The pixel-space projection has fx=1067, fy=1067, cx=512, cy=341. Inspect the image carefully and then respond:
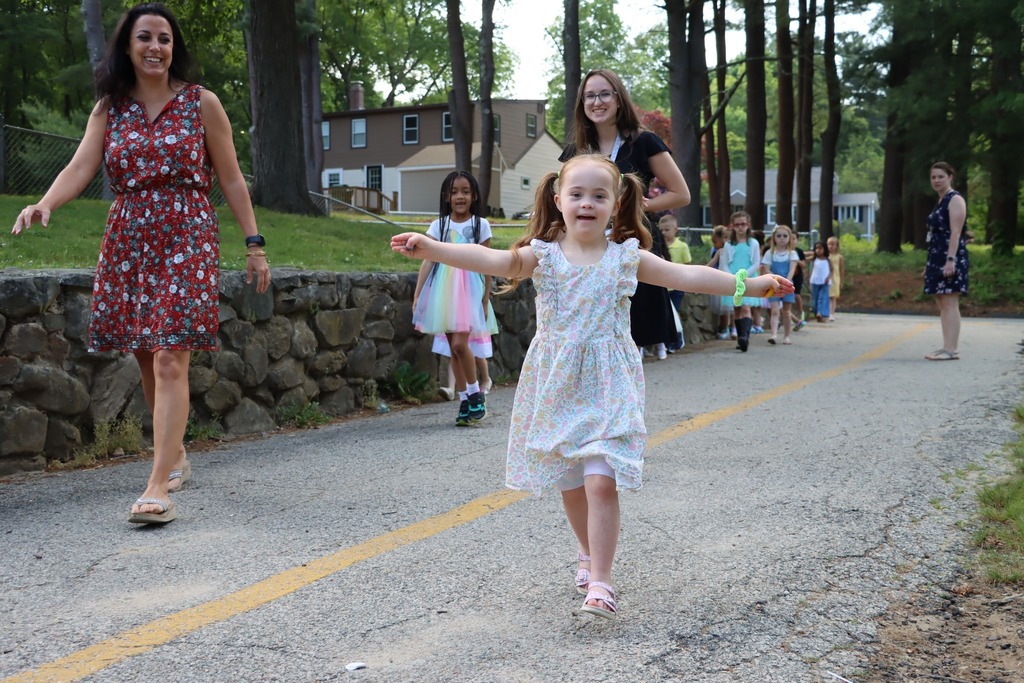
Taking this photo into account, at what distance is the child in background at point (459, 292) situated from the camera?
796 centimetres

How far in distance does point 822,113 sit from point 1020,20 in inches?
1331

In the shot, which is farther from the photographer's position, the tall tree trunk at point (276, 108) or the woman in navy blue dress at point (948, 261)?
the tall tree trunk at point (276, 108)

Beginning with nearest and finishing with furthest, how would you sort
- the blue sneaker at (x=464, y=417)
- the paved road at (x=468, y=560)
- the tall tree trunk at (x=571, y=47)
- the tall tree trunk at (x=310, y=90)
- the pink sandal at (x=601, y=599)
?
the paved road at (x=468, y=560)
the pink sandal at (x=601, y=599)
the blue sneaker at (x=464, y=417)
the tall tree trunk at (x=571, y=47)
the tall tree trunk at (x=310, y=90)

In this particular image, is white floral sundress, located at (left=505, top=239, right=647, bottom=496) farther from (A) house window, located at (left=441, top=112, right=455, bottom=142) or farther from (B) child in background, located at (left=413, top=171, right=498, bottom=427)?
(A) house window, located at (left=441, top=112, right=455, bottom=142)

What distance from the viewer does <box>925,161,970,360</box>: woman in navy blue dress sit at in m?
11.8

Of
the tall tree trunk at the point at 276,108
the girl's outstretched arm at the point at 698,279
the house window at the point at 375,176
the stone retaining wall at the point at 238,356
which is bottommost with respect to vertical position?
the stone retaining wall at the point at 238,356

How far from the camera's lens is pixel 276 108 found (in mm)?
15172

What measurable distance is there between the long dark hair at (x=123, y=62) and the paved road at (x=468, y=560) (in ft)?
6.63

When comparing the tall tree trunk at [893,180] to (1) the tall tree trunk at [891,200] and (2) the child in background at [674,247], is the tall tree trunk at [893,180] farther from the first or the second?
(2) the child in background at [674,247]

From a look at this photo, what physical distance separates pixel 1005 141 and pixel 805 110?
987 centimetres

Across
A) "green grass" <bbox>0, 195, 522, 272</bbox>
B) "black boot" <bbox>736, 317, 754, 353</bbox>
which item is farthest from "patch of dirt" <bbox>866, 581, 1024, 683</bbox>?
"black boot" <bbox>736, 317, 754, 353</bbox>

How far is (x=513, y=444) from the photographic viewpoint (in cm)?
380

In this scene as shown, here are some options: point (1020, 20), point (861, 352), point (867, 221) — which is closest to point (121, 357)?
point (861, 352)

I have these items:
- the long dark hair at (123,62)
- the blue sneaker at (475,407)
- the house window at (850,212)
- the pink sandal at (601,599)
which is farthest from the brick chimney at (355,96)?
the pink sandal at (601,599)
